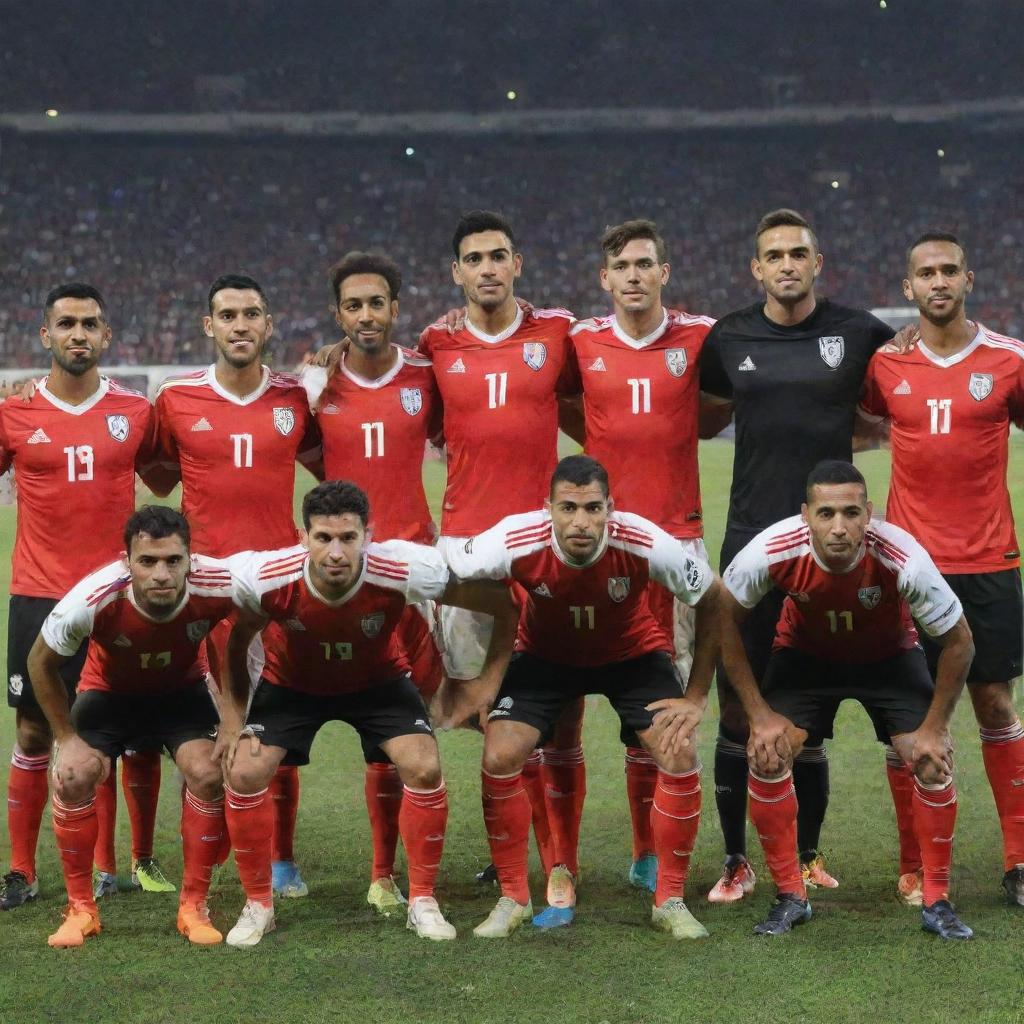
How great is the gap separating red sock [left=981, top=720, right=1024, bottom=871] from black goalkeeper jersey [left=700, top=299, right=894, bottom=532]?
94 centimetres

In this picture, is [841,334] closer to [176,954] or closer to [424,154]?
[176,954]

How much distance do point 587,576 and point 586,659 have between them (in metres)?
0.32

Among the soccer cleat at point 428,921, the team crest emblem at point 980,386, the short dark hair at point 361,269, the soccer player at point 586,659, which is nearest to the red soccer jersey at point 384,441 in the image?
the short dark hair at point 361,269

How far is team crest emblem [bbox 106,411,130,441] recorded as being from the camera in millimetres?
4836

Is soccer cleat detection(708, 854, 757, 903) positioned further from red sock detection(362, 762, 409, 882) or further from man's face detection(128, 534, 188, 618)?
man's face detection(128, 534, 188, 618)

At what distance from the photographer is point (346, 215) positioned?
1080 inches

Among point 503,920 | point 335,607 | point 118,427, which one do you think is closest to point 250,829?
point 335,607

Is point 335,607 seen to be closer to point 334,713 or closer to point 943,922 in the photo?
point 334,713

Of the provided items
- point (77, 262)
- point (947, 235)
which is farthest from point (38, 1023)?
point (77, 262)

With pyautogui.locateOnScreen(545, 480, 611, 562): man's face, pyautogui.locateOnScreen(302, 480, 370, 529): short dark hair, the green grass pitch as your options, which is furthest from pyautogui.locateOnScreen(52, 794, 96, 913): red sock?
pyautogui.locateOnScreen(545, 480, 611, 562): man's face

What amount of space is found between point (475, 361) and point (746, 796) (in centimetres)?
174

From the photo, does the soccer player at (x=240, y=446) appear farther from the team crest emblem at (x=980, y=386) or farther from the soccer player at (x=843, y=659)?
the team crest emblem at (x=980, y=386)

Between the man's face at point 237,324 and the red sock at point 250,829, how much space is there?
59.4 inches

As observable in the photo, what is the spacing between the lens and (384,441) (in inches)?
190
